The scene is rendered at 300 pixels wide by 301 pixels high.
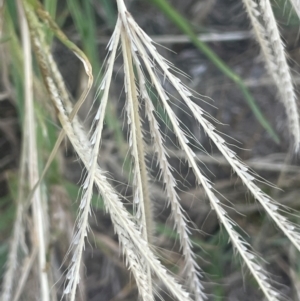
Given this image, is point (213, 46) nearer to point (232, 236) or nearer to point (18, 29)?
point (18, 29)

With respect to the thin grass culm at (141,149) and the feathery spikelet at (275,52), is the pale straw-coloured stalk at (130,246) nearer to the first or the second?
the thin grass culm at (141,149)

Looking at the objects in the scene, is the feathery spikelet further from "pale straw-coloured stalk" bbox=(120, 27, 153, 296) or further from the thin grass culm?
"pale straw-coloured stalk" bbox=(120, 27, 153, 296)

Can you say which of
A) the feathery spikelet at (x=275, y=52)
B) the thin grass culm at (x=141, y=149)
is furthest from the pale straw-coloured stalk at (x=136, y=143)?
the feathery spikelet at (x=275, y=52)

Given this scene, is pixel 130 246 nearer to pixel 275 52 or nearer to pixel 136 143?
pixel 136 143

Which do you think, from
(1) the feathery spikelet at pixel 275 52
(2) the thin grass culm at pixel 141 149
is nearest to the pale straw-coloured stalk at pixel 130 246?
(2) the thin grass culm at pixel 141 149

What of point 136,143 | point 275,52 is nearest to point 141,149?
point 136,143

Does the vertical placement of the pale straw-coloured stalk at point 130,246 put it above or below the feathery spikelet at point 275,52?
below

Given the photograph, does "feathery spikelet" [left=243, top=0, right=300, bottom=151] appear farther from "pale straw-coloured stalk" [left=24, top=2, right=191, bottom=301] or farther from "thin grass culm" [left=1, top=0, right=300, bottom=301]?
"pale straw-coloured stalk" [left=24, top=2, right=191, bottom=301]

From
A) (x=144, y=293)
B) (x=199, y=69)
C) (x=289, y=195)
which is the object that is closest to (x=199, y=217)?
(x=289, y=195)

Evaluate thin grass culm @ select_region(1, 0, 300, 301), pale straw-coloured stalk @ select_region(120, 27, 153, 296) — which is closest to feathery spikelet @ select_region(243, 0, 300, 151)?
thin grass culm @ select_region(1, 0, 300, 301)

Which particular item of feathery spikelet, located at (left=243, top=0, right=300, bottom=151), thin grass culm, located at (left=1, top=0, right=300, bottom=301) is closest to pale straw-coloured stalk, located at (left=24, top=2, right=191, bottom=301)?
thin grass culm, located at (left=1, top=0, right=300, bottom=301)

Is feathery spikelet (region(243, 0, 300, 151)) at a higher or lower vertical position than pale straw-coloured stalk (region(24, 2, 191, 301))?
higher
